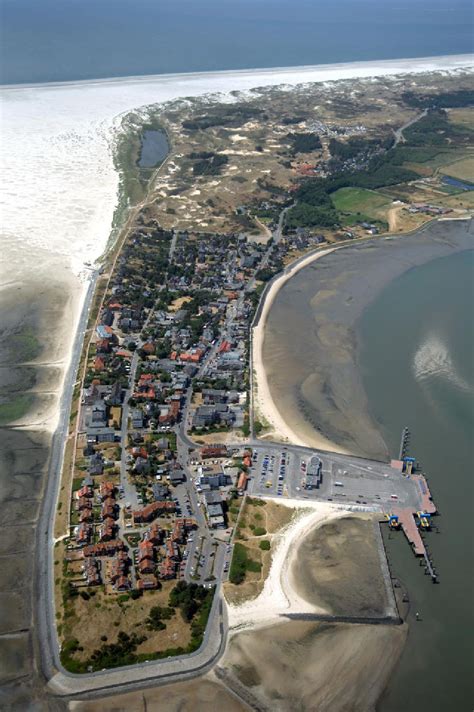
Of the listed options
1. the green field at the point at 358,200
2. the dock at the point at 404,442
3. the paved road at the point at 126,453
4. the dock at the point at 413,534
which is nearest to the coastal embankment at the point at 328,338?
the dock at the point at 404,442

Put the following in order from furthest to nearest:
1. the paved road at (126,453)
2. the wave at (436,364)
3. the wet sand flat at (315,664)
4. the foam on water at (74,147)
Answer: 1. the foam on water at (74,147)
2. the wave at (436,364)
3. the paved road at (126,453)
4. the wet sand flat at (315,664)

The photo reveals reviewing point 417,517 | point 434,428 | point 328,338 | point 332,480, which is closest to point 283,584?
point 332,480

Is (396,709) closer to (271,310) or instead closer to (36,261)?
(271,310)

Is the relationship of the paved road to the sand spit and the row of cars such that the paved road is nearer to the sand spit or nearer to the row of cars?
the row of cars

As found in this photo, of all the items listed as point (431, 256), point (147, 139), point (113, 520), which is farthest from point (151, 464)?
point (147, 139)

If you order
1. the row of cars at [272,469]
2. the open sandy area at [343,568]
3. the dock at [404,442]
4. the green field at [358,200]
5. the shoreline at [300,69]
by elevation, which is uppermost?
the shoreline at [300,69]

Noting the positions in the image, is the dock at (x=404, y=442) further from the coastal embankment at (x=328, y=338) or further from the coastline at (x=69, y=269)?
→ the coastline at (x=69, y=269)

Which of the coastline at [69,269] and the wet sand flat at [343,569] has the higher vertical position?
the coastline at [69,269]
